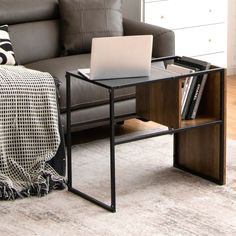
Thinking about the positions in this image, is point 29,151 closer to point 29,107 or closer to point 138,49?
point 29,107

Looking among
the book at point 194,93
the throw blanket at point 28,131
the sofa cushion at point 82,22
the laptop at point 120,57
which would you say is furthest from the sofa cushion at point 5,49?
the book at point 194,93

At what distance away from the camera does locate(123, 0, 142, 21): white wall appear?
5.26 meters

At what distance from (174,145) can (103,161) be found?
1.30 feet

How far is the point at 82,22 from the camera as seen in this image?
4.74 metres

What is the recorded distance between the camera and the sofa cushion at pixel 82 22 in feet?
15.5

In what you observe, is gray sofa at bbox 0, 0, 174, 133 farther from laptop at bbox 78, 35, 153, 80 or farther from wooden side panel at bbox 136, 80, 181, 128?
laptop at bbox 78, 35, 153, 80

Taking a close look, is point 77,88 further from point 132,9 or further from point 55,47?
point 132,9

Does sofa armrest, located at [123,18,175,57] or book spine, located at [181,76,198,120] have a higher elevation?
sofa armrest, located at [123,18,175,57]

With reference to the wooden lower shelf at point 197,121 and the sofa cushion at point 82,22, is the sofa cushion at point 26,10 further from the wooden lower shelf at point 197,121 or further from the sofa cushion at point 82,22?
the wooden lower shelf at point 197,121

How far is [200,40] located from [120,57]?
6.99 feet

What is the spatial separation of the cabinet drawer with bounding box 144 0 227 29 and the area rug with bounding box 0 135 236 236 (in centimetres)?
134

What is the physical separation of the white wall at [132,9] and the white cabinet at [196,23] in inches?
2.7

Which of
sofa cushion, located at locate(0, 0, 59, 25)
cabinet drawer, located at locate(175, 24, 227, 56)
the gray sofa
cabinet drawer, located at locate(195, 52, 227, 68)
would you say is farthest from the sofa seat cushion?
cabinet drawer, located at locate(195, 52, 227, 68)

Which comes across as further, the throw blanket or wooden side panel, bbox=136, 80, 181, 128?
the throw blanket
